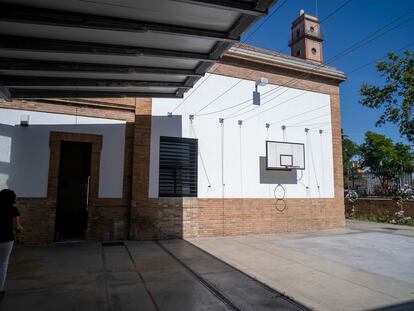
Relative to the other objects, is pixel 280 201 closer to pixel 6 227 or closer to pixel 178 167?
pixel 178 167

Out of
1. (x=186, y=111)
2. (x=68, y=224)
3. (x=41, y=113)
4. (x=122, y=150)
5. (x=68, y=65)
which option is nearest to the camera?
(x=68, y=65)

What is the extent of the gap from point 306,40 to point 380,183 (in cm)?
2857

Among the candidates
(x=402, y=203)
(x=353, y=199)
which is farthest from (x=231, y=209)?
(x=353, y=199)

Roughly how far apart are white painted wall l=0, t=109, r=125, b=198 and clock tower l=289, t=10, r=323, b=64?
34.9 meters

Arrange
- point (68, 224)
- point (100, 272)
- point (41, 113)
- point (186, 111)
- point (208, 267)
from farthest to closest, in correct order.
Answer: point (68, 224) < point (186, 111) < point (41, 113) < point (208, 267) < point (100, 272)

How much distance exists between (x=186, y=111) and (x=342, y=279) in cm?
671

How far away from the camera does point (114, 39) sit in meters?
4.48

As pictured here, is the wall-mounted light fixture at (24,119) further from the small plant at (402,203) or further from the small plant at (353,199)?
the small plant at (353,199)

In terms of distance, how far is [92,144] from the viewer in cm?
903

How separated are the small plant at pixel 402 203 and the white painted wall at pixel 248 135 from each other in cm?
419

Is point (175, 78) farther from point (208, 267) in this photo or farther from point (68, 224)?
point (68, 224)

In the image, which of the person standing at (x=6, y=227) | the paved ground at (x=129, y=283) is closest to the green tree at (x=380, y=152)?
the paved ground at (x=129, y=283)

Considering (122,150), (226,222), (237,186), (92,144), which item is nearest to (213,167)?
(237,186)

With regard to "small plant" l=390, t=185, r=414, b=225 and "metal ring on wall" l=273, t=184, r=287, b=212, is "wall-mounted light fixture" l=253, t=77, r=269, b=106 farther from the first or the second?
"small plant" l=390, t=185, r=414, b=225
